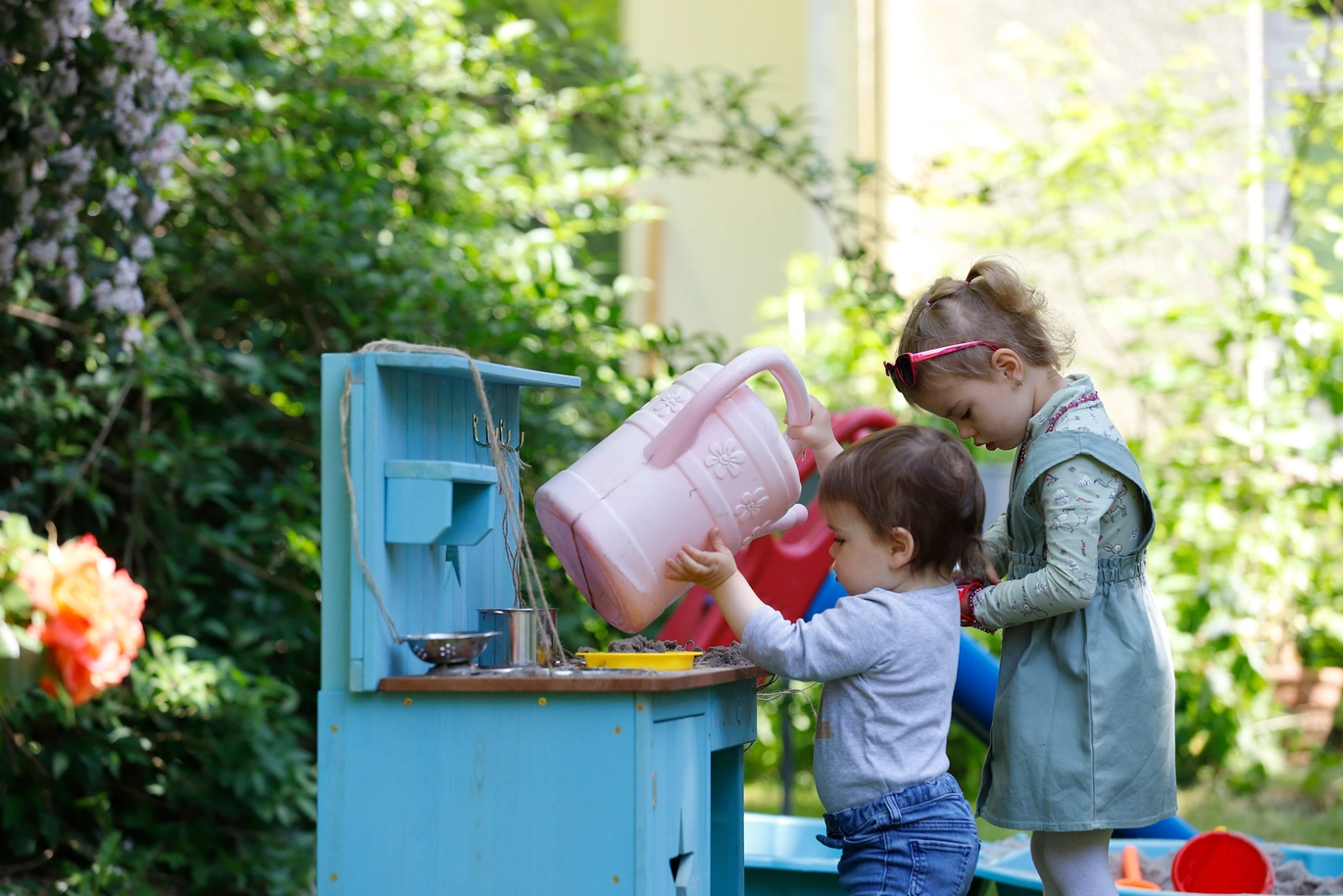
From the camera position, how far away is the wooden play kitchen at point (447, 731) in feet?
4.49

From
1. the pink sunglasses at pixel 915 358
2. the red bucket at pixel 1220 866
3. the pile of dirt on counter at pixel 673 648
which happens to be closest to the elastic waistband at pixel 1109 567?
the pink sunglasses at pixel 915 358

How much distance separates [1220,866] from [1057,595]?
100 cm

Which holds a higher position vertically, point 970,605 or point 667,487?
point 667,487

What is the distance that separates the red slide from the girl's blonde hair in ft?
2.06

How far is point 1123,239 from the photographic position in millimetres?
4895

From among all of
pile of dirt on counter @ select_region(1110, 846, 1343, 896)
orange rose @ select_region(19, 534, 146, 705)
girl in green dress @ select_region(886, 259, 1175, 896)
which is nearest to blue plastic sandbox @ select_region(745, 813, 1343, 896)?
pile of dirt on counter @ select_region(1110, 846, 1343, 896)

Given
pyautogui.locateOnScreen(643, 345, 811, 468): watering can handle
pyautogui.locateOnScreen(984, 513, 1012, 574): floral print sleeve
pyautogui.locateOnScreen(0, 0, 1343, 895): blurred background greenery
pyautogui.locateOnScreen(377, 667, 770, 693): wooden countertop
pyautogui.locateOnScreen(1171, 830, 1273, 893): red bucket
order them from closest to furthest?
pyautogui.locateOnScreen(377, 667, 770, 693): wooden countertop < pyautogui.locateOnScreen(643, 345, 811, 468): watering can handle < pyautogui.locateOnScreen(984, 513, 1012, 574): floral print sleeve < pyautogui.locateOnScreen(1171, 830, 1273, 893): red bucket < pyautogui.locateOnScreen(0, 0, 1343, 895): blurred background greenery

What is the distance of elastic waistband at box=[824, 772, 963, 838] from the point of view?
1536 millimetres

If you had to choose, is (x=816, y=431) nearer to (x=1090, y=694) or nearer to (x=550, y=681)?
(x=1090, y=694)

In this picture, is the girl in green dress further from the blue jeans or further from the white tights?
the blue jeans

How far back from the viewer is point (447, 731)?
1408 millimetres

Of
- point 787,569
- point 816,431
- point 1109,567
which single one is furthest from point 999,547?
point 787,569

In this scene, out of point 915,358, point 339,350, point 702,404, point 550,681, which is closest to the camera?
point 550,681

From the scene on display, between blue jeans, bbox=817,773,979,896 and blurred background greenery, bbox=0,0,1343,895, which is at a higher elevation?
blurred background greenery, bbox=0,0,1343,895
